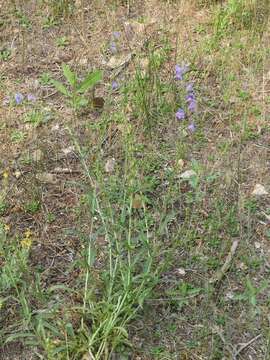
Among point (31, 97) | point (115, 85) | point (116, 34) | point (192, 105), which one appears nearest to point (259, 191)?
point (192, 105)

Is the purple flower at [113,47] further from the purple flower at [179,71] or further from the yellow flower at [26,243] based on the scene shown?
the yellow flower at [26,243]

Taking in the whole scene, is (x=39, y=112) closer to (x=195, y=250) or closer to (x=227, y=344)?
(x=195, y=250)

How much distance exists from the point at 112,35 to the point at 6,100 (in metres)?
0.81

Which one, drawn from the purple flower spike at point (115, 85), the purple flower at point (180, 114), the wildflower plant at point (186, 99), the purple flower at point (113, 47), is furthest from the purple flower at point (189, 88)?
the purple flower at point (113, 47)

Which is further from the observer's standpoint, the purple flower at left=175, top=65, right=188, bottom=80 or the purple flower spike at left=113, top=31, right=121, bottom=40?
the purple flower spike at left=113, top=31, right=121, bottom=40

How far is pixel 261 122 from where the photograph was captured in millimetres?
2826

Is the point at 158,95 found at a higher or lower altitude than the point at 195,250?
higher

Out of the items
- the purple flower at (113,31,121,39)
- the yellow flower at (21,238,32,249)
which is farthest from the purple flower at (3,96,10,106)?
the yellow flower at (21,238,32,249)

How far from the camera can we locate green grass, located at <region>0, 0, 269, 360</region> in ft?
6.56

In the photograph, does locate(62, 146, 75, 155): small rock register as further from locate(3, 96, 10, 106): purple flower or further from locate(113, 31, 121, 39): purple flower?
locate(113, 31, 121, 39): purple flower

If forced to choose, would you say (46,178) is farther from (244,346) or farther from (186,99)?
(244,346)

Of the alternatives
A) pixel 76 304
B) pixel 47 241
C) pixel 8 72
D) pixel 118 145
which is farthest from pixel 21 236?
pixel 8 72

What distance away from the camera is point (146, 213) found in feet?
7.82

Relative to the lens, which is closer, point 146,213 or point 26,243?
point 26,243
